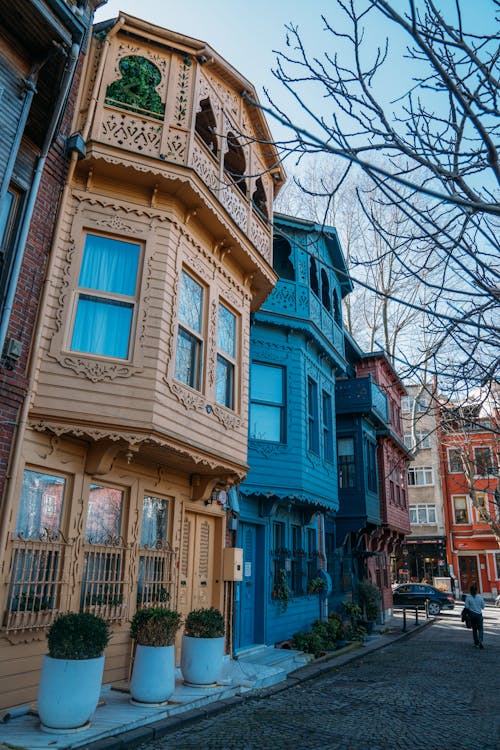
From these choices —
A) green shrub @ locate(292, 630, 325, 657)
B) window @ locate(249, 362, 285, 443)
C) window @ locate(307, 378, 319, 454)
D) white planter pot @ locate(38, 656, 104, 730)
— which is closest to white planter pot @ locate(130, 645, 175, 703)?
white planter pot @ locate(38, 656, 104, 730)

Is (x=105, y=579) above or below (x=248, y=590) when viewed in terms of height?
above

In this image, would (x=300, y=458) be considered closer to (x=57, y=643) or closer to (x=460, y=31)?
(x=57, y=643)

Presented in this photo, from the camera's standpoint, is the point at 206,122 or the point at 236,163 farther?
the point at 236,163

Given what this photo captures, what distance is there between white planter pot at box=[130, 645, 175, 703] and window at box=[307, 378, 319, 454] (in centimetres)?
789

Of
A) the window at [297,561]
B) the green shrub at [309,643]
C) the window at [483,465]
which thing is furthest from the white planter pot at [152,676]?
the window at [297,561]

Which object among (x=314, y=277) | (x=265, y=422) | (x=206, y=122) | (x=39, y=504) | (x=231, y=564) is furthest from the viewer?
(x=314, y=277)

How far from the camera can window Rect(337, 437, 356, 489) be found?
66.1 feet

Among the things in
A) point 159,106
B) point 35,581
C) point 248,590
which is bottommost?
point 248,590

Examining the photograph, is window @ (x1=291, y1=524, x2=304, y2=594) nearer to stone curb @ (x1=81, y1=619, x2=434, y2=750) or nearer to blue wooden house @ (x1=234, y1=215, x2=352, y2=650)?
blue wooden house @ (x1=234, y1=215, x2=352, y2=650)

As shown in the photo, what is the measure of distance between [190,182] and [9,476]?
17.3 feet

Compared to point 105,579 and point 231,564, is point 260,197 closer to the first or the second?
point 231,564

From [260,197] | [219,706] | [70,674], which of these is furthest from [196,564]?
[260,197]

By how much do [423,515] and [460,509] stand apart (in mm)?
2747

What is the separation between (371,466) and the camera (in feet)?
72.5
